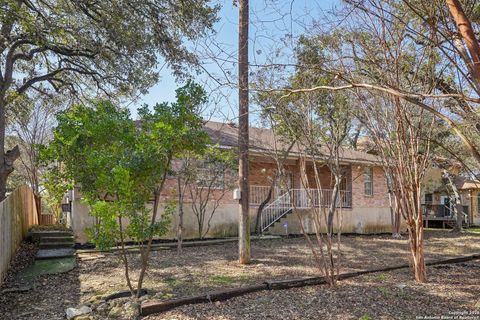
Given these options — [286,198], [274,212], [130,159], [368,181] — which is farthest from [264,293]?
[368,181]

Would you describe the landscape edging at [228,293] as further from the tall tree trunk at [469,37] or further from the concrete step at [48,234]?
the concrete step at [48,234]

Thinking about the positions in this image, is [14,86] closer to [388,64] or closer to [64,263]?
[64,263]

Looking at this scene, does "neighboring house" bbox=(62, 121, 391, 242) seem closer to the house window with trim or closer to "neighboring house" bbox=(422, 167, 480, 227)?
the house window with trim

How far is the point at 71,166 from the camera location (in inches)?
253

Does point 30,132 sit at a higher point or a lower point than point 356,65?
higher

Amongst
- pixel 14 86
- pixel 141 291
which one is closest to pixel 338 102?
pixel 141 291

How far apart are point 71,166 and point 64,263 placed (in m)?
3.80

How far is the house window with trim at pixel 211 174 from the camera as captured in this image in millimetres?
13164

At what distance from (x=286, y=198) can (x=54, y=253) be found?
30.8 feet

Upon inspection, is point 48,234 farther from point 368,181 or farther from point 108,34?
point 368,181

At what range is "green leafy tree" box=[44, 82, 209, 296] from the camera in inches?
209

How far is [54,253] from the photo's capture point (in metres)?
10.1

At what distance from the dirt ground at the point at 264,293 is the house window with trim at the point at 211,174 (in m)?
3.42

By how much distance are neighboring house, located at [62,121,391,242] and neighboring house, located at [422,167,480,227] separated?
16.2ft
